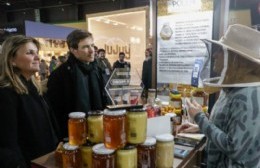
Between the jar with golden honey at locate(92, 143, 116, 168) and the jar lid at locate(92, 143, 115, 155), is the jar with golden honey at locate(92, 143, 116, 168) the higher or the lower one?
the lower one

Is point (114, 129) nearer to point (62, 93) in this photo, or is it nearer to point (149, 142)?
point (149, 142)

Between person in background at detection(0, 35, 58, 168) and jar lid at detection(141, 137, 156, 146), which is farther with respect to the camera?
person in background at detection(0, 35, 58, 168)

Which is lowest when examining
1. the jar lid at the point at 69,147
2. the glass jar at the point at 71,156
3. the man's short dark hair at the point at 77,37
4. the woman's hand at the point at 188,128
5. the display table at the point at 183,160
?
the display table at the point at 183,160

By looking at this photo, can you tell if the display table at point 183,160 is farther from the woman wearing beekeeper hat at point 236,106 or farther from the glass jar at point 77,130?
the glass jar at point 77,130

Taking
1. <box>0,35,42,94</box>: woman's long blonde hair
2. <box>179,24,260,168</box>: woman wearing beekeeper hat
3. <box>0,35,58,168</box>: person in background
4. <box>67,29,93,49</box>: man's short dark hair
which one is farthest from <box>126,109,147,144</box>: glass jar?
<box>67,29,93,49</box>: man's short dark hair

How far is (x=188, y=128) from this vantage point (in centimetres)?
188

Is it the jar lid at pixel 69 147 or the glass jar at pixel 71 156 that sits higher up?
the jar lid at pixel 69 147

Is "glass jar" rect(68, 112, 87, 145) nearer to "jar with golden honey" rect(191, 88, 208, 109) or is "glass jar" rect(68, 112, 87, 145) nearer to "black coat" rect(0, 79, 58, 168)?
"black coat" rect(0, 79, 58, 168)

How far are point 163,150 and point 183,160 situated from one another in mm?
261

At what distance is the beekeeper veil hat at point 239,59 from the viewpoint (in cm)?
122

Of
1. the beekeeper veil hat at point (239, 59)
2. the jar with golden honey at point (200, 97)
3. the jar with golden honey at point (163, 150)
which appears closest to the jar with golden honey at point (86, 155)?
the jar with golden honey at point (163, 150)

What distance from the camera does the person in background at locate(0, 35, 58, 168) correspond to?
1504mm

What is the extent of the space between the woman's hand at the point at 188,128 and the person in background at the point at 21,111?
99 cm

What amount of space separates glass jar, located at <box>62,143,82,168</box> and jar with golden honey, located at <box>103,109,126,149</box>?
0.18 metres
